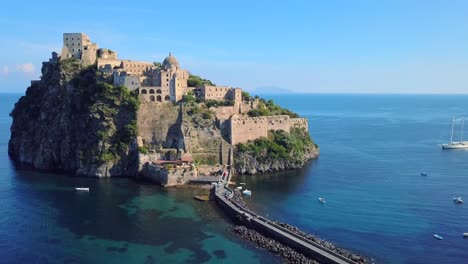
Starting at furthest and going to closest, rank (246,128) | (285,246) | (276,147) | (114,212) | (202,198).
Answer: (276,147) < (246,128) < (202,198) < (114,212) < (285,246)

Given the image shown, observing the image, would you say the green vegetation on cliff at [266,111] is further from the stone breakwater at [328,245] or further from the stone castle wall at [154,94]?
the stone breakwater at [328,245]

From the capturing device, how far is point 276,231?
47.7m

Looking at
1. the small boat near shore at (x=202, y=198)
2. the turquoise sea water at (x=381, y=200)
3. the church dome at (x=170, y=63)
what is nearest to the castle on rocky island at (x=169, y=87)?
the church dome at (x=170, y=63)

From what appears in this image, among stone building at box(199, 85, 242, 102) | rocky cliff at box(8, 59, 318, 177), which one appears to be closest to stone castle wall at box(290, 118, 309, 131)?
rocky cliff at box(8, 59, 318, 177)

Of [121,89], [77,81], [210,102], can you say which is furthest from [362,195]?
[77,81]

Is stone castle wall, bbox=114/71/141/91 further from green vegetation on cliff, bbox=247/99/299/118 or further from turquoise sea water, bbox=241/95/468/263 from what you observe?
turquoise sea water, bbox=241/95/468/263

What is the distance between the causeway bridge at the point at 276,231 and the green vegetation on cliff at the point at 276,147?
56.3 ft

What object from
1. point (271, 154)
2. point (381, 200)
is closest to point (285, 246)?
point (381, 200)

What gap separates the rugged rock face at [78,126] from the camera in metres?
76.9

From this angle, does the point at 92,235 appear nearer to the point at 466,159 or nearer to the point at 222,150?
the point at 222,150

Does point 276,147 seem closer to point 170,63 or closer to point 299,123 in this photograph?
point 299,123

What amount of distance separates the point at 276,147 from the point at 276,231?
36962mm

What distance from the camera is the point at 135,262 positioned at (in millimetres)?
42031

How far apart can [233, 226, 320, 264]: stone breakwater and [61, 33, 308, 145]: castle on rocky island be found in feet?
106
